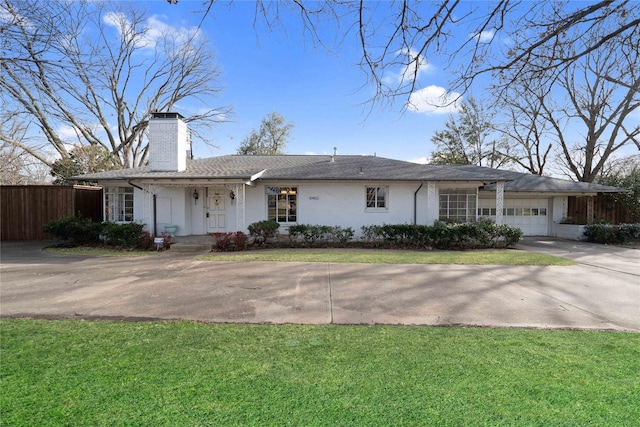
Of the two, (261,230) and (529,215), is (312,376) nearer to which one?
(261,230)

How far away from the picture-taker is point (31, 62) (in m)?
7.34

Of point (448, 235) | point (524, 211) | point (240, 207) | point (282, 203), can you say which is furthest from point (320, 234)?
point (524, 211)

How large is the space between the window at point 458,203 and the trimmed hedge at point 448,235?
166cm

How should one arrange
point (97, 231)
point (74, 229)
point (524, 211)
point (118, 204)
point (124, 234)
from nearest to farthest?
point (124, 234) → point (74, 229) → point (97, 231) → point (118, 204) → point (524, 211)

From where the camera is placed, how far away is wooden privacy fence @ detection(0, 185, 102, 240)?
46.9 ft

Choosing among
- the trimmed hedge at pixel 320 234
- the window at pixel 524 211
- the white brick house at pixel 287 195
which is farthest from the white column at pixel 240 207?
the window at pixel 524 211

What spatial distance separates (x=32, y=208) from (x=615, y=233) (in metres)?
26.4

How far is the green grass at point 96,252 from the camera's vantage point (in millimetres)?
10920

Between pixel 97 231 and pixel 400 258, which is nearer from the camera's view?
pixel 400 258

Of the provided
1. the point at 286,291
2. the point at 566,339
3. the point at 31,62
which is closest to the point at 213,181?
the point at 31,62

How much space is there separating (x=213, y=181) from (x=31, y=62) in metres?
6.13

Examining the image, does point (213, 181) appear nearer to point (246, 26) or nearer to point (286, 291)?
point (286, 291)

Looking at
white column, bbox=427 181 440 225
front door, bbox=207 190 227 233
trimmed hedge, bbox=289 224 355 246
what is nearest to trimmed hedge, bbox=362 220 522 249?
white column, bbox=427 181 440 225

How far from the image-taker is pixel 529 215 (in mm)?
17656
